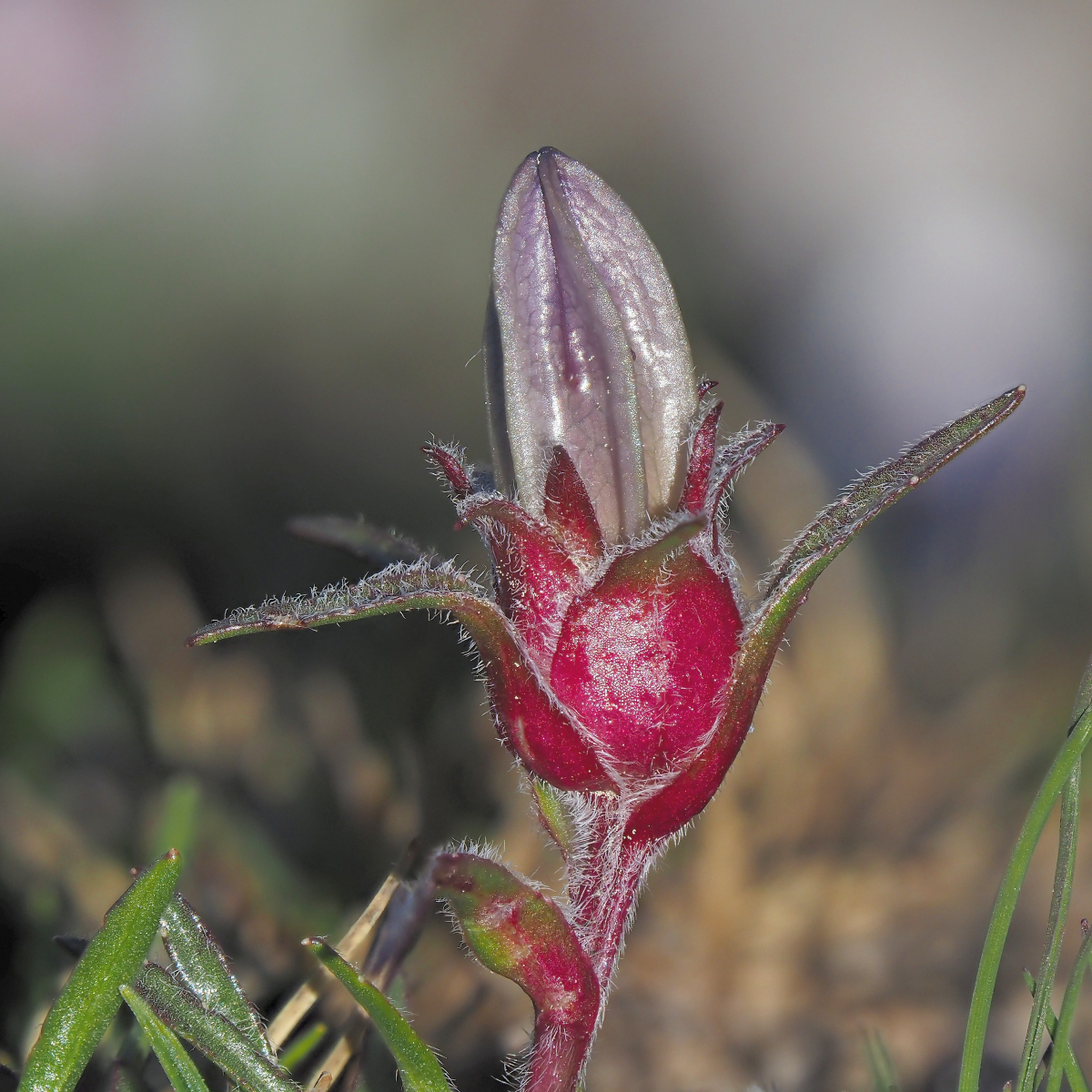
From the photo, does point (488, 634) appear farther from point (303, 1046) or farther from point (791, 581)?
point (303, 1046)

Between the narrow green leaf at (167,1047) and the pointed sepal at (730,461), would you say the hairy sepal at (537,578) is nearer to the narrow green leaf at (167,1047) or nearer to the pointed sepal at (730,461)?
the pointed sepal at (730,461)

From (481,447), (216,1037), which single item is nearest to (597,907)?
(216,1037)

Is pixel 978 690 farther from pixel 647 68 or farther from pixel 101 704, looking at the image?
pixel 647 68

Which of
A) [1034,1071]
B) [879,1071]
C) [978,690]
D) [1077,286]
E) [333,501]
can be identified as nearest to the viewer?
[1034,1071]

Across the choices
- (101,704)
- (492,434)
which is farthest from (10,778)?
(492,434)

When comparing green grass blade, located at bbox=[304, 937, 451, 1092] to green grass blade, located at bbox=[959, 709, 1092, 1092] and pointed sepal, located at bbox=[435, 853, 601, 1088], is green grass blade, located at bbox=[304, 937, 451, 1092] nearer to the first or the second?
pointed sepal, located at bbox=[435, 853, 601, 1088]

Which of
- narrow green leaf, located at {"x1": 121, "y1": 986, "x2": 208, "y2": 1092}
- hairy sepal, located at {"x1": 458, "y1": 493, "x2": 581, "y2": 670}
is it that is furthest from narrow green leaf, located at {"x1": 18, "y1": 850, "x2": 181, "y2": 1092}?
hairy sepal, located at {"x1": 458, "y1": 493, "x2": 581, "y2": 670}

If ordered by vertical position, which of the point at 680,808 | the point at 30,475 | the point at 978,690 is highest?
the point at 30,475
